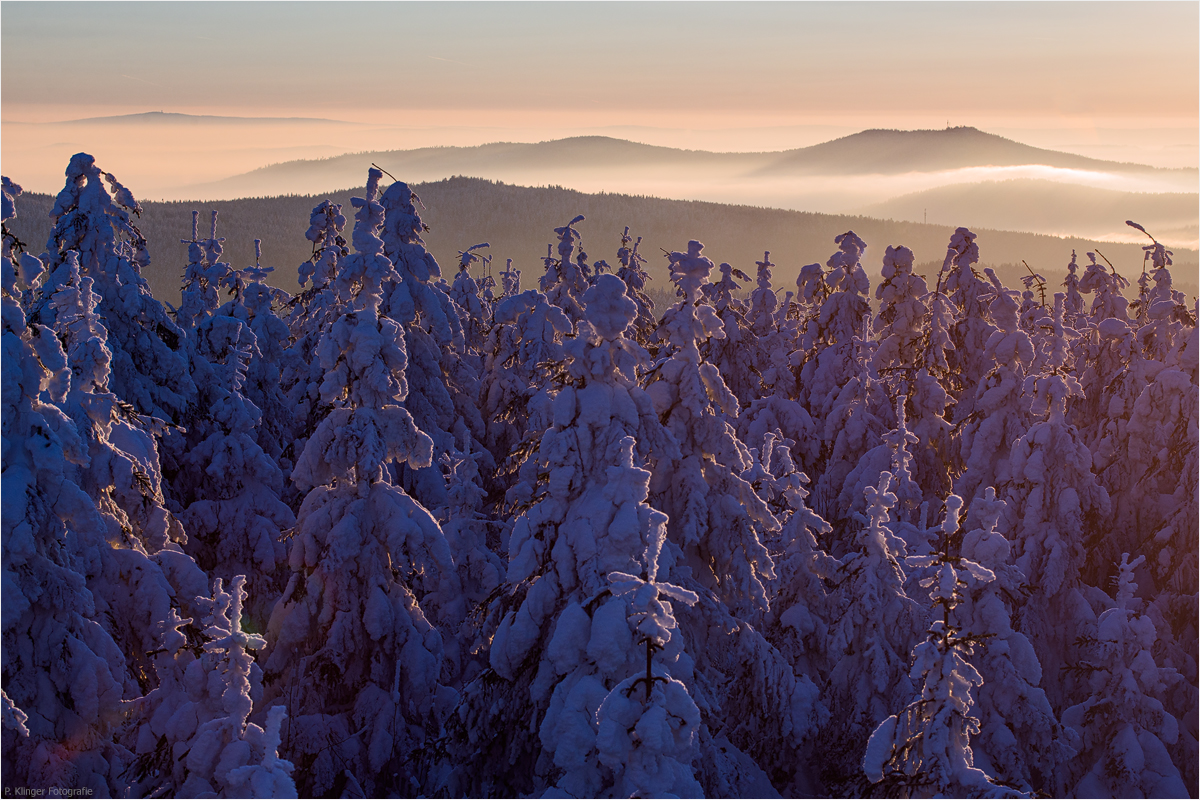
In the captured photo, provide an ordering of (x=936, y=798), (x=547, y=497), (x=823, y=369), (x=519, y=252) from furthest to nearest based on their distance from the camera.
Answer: (x=519, y=252) → (x=823, y=369) → (x=547, y=497) → (x=936, y=798)

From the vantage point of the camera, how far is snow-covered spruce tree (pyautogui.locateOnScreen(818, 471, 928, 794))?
16391 millimetres

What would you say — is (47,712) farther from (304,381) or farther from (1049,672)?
(1049,672)

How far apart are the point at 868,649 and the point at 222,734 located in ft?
35.7

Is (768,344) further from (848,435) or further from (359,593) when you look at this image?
(359,593)

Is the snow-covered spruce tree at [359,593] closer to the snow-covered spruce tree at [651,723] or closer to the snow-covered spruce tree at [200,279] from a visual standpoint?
the snow-covered spruce tree at [651,723]

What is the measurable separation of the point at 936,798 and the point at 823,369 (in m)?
23.1

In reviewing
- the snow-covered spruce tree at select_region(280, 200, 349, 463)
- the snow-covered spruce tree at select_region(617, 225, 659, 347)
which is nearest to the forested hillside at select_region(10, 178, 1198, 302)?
the snow-covered spruce tree at select_region(617, 225, 659, 347)

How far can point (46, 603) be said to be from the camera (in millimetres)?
13711

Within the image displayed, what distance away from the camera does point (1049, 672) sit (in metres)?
20.8

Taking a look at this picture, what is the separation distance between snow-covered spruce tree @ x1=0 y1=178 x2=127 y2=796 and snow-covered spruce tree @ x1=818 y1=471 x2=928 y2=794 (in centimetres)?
1167

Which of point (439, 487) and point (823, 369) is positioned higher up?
point (823, 369)

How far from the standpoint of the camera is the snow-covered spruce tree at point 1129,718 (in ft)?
53.3

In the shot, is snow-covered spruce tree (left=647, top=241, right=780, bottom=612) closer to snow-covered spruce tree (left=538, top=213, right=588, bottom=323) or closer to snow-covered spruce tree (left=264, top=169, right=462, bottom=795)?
snow-covered spruce tree (left=264, top=169, right=462, bottom=795)

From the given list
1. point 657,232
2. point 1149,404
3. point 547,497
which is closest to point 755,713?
point 547,497
